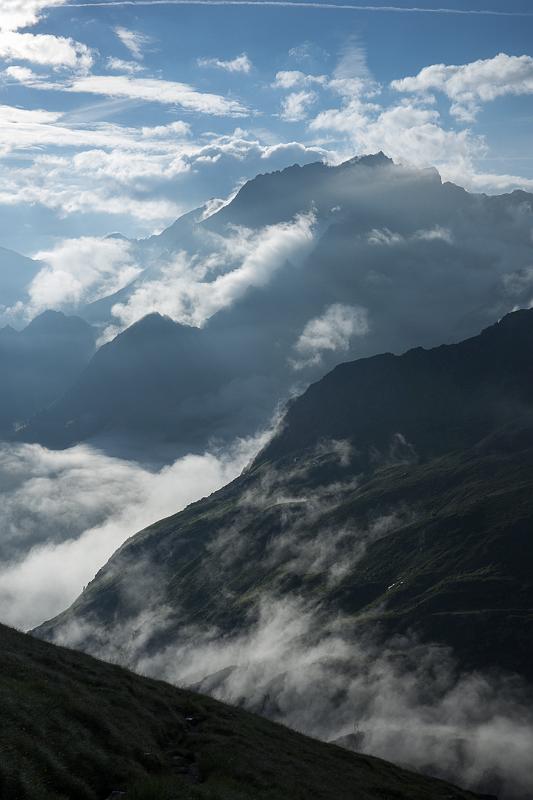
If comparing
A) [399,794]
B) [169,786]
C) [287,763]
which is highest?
[169,786]

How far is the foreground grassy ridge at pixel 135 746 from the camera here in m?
52.9

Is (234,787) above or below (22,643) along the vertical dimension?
below

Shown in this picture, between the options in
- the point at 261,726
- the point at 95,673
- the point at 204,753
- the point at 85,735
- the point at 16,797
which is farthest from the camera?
the point at 261,726

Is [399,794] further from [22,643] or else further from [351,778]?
[22,643]

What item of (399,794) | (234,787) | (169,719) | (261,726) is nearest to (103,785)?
(234,787)

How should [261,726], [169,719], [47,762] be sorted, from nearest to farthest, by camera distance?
[47,762] → [169,719] → [261,726]

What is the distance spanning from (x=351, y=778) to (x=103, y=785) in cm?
5474

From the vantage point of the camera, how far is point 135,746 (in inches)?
2596

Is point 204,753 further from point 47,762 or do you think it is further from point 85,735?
point 47,762

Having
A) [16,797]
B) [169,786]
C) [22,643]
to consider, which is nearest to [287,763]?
[169,786]

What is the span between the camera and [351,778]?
97.1m

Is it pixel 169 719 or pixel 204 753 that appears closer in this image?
pixel 204 753

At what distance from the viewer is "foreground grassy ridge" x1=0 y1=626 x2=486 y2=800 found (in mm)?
52875

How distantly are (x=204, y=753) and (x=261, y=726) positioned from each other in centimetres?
3254
